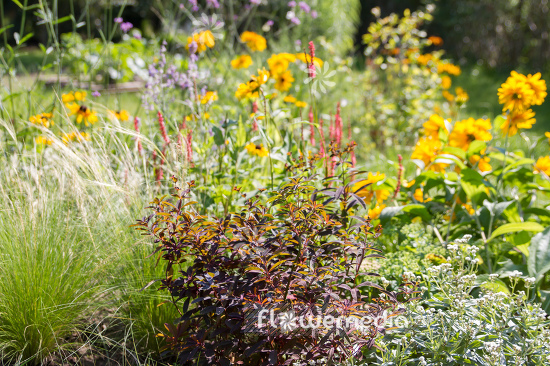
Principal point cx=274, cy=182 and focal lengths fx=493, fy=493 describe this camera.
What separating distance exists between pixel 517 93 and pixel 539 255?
0.61 meters

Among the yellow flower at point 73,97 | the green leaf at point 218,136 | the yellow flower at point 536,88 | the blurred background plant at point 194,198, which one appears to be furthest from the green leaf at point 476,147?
the yellow flower at point 73,97

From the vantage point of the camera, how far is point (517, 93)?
1.88m

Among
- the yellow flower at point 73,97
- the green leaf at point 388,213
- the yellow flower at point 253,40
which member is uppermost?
the yellow flower at point 253,40

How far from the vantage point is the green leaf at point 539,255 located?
178cm

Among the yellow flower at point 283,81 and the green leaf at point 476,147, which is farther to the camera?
the yellow flower at point 283,81

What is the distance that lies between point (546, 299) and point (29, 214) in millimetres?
1928

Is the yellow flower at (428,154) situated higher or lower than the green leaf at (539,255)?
higher

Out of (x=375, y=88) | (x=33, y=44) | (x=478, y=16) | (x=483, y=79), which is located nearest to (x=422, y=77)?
(x=375, y=88)

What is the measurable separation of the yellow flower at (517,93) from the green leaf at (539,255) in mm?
500

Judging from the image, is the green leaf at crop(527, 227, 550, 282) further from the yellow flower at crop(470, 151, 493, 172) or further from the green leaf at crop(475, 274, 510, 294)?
the yellow flower at crop(470, 151, 493, 172)

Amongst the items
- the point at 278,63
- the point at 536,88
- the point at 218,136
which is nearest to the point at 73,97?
the point at 218,136

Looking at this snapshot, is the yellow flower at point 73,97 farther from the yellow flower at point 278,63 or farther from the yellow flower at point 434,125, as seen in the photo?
the yellow flower at point 434,125

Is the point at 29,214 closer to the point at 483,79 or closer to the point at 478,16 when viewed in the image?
the point at 483,79

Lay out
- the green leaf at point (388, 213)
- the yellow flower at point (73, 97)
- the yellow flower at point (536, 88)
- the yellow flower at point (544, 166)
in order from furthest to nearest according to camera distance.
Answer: the yellow flower at point (73, 97), the yellow flower at point (544, 166), the green leaf at point (388, 213), the yellow flower at point (536, 88)
